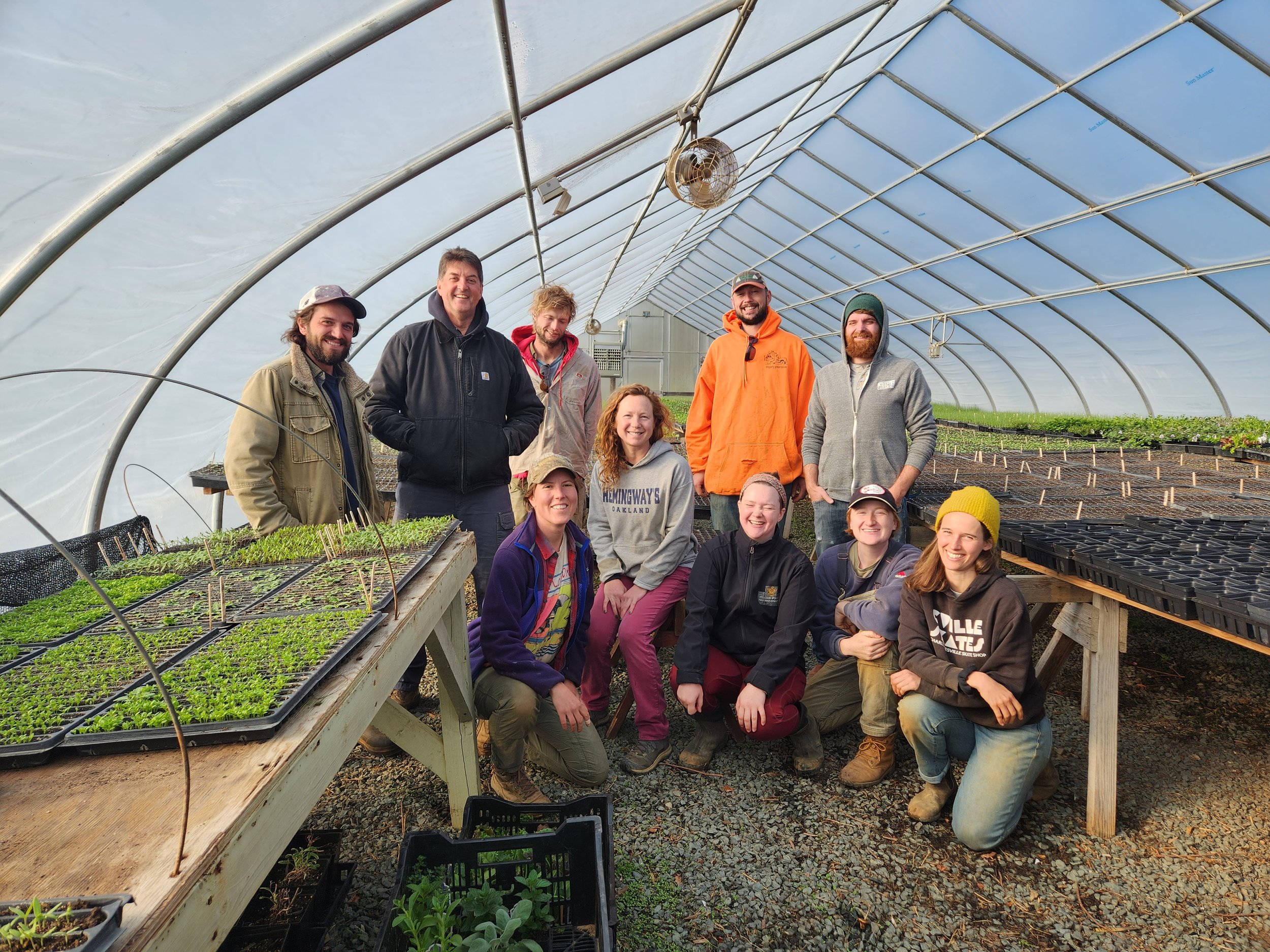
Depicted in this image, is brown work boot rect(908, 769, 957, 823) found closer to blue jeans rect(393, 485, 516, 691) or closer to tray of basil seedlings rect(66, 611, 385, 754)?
blue jeans rect(393, 485, 516, 691)

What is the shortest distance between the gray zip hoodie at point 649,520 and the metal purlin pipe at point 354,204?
6.69ft

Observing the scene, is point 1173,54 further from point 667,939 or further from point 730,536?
point 667,939

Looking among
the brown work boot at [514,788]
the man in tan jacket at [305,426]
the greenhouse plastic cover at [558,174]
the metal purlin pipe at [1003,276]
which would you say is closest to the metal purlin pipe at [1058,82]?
the greenhouse plastic cover at [558,174]

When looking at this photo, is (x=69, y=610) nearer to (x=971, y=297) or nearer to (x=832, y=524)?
(x=832, y=524)

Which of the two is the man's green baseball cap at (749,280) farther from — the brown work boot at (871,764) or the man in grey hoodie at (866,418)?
the brown work boot at (871,764)

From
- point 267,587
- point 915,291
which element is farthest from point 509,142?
point 915,291

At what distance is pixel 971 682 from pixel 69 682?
2.52m

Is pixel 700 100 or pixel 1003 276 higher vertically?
pixel 1003 276

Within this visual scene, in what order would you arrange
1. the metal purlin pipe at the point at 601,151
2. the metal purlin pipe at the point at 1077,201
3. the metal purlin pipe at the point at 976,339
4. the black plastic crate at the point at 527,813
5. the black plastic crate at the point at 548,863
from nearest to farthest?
the black plastic crate at the point at 548,863 → the black plastic crate at the point at 527,813 → the metal purlin pipe at the point at 601,151 → the metal purlin pipe at the point at 1077,201 → the metal purlin pipe at the point at 976,339

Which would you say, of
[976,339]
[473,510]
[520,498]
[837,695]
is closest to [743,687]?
[837,695]

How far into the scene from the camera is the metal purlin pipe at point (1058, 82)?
17.5 feet

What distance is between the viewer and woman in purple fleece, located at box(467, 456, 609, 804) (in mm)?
2551

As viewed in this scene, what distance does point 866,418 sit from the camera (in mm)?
3434

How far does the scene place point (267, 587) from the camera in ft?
6.78
